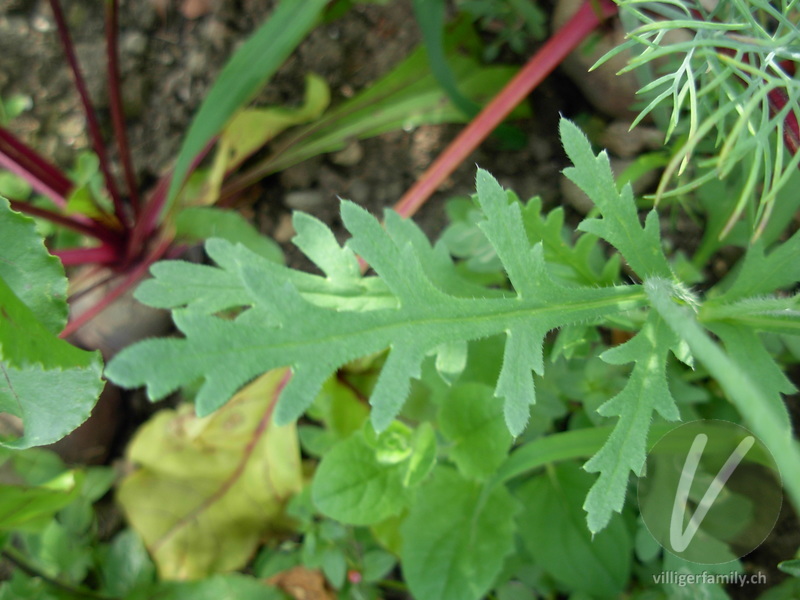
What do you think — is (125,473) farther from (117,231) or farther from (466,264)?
(466,264)

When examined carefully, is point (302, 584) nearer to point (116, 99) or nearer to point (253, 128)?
point (253, 128)

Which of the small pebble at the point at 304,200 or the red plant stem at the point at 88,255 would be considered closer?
the red plant stem at the point at 88,255

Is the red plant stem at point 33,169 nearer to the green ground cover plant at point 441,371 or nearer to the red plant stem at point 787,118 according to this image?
the green ground cover plant at point 441,371

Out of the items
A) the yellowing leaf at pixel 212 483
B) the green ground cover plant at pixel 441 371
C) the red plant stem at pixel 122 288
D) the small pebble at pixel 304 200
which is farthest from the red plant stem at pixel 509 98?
the red plant stem at pixel 122 288

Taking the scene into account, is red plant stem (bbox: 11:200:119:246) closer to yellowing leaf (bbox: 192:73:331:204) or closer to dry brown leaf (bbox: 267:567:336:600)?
yellowing leaf (bbox: 192:73:331:204)

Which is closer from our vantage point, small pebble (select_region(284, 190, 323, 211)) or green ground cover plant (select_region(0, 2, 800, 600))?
green ground cover plant (select_region(0, 2, 800, 600))

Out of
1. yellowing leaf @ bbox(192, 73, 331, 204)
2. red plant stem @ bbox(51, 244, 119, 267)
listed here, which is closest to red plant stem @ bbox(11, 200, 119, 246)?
red plant stem @ bbox(51, 244, 119, 267)

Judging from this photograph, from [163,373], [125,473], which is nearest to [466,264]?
[163,373]
